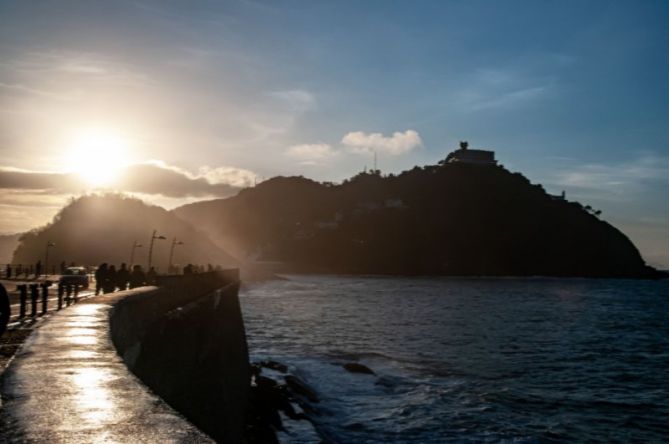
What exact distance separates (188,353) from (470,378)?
65.8 feet

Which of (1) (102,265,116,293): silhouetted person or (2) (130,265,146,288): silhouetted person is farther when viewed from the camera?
(2) (130,265,146,288): silhouetted person

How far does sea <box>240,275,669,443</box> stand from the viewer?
23.3m

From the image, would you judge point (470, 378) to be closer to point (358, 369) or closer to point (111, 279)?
point (358, 369)

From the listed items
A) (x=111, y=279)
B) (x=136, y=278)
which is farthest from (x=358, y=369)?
(x=111, y=279)

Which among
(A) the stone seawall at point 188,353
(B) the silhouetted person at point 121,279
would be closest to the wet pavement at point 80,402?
(A) the stone seawall at point 188,353

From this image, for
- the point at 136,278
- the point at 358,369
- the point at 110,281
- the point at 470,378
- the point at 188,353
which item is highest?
the point at 136,278

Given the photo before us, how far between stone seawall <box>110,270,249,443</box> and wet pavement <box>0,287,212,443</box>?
310cm

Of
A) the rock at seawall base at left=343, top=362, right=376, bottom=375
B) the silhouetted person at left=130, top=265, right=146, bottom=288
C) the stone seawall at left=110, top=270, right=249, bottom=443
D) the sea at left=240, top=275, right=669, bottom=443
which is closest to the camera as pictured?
the stone seawall at left=110, top=270, right=249, bottom=443

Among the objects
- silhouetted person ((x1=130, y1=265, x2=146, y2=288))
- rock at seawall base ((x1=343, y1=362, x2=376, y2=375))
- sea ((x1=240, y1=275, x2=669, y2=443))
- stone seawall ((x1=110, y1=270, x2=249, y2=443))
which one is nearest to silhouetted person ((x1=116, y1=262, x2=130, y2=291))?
silhouetted person ((x1=130, y1=265, x2=146, y2=288))

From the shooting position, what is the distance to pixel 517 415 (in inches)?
1004

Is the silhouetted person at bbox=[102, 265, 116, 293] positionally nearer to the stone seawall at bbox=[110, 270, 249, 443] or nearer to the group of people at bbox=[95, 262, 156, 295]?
the group of people at bbox=[95, 262, 156, 295]

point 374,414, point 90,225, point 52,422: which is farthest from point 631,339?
point 90,225

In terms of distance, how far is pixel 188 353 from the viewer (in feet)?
64.7

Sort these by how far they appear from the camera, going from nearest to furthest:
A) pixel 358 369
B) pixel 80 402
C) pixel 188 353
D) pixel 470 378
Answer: pixel 80 402 → pixel 188 353 → pixel 470 378 → pixel 358 369
